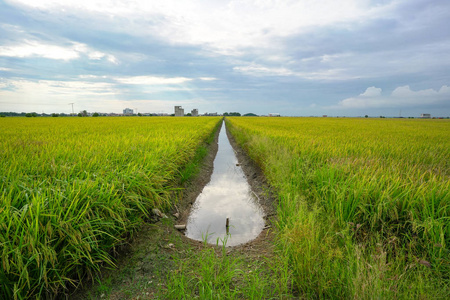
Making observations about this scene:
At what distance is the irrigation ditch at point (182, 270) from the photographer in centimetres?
217

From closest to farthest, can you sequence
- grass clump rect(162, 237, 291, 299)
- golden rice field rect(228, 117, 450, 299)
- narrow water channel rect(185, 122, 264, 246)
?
1. golden rice field rect(228, 117, 450, 299)
2. grass clump rect(162, 237, 291, 299)
3. narrow water channel rect(185, 122, 264, 246)

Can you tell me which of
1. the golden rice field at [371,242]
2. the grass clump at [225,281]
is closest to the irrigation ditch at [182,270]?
the grass clump at [225,281]

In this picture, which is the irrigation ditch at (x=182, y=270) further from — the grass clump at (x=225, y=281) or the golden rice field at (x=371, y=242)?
the golden rice field at (x=371, y=242)

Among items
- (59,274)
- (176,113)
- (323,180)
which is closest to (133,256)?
(59,274)

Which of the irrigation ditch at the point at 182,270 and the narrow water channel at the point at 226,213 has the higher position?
the irrigation ditch at the point at 182,270

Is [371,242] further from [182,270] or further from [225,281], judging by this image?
[182,270]

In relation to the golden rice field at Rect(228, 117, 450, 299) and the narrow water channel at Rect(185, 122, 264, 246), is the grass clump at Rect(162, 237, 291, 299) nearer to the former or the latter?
the golden rice field at Rect(228, 117, 450, 299)

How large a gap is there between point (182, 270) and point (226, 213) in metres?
2.28

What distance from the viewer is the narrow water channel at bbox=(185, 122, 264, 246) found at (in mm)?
3811

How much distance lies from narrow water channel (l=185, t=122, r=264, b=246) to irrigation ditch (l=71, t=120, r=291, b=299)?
0.33m

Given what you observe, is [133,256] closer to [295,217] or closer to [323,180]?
[295,217]

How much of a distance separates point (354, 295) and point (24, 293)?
8.69 feet

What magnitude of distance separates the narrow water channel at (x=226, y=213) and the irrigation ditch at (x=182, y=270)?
33 cm

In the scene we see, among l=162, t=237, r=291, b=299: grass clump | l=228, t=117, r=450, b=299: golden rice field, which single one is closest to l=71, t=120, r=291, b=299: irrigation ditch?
l=162, t=237, r=291, b=299: grass clump
